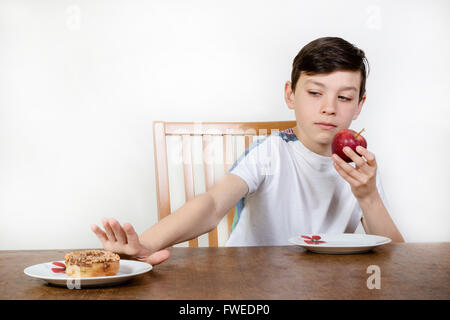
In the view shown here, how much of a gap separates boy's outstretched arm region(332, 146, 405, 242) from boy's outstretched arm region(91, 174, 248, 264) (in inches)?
9.7

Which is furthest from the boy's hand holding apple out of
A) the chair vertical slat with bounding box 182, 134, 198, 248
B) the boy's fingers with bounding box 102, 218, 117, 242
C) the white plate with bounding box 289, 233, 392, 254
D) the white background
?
the white background

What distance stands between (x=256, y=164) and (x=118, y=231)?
549mm

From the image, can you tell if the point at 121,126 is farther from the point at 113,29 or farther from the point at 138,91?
the point at 113,29

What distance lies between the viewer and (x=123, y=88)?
1573mm

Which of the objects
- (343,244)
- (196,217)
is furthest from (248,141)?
(343,244)

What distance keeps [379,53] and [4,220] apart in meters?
1.41

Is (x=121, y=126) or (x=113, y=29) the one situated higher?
(x=113, y=29)

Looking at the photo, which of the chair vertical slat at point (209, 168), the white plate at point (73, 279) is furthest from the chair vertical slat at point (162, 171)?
the white plate at point (73, 279)

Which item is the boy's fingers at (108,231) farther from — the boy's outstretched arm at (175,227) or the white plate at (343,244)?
the white plate at (343,244)

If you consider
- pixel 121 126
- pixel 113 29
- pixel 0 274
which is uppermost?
pixel 113 29

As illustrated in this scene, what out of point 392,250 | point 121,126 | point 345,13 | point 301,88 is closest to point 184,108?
point 121,126

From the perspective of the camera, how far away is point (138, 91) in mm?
1579

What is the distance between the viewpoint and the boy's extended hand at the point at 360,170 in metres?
0.94
